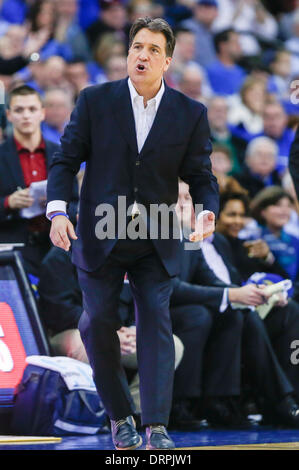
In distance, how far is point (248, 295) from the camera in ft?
18.4

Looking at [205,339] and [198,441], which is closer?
[198,441]

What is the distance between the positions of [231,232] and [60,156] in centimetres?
266

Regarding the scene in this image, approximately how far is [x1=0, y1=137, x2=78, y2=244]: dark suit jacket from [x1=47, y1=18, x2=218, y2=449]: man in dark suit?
5.00 ft

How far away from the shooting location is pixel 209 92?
32.9 feet

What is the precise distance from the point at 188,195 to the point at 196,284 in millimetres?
561

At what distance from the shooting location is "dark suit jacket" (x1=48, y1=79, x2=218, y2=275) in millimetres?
3982

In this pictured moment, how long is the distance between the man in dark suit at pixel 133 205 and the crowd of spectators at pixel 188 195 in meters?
1.38

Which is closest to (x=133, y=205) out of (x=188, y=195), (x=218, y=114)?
(x=188, y=195)

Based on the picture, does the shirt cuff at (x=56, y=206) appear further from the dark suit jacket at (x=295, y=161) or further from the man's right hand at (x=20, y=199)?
the man's right hand at (x=20, y=199)

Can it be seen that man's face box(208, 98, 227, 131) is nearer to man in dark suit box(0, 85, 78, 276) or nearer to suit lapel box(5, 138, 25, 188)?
man in dark suit box(0, 85, 78, 276)

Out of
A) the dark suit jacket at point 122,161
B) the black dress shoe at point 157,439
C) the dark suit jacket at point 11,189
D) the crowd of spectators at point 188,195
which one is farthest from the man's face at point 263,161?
the black dress shoe at point 157,439

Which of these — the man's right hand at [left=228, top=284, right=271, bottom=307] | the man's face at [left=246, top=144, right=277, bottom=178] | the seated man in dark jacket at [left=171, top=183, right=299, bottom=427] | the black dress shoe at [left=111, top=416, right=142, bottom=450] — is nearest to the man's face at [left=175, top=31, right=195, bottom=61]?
the man's face at [left=246, top=144, right=277, bottom=178]

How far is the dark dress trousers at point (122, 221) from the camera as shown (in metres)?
3.96

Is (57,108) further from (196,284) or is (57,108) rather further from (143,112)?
(143,112)
